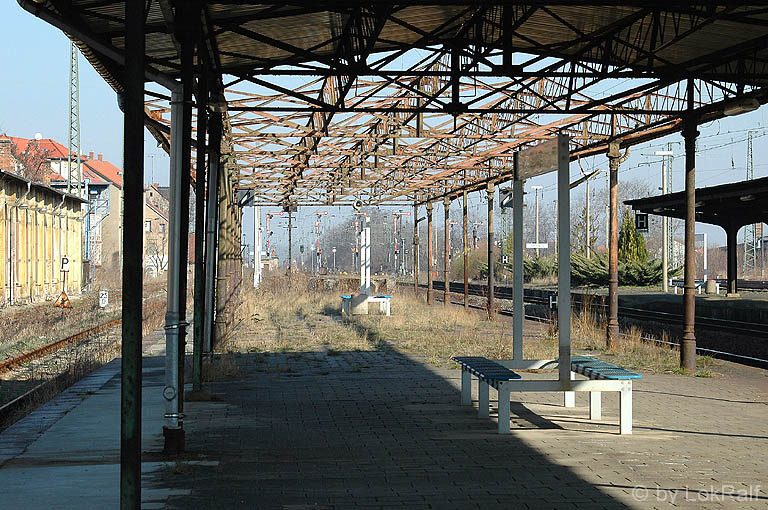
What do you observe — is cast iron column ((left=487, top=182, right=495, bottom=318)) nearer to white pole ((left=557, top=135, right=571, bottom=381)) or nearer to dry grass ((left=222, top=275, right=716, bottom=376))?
dry grass ((left=222, top=275, right=716, bottom=376))

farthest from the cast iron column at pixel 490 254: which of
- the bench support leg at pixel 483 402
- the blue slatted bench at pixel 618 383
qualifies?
the bench support leg at pixel 483 402

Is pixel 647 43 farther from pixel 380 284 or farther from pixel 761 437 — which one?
pixel 380 284

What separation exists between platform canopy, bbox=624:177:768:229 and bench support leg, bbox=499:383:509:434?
20455 mm

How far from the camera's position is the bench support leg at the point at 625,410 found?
30.9ft

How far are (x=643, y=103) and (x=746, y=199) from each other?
12880 millimetres

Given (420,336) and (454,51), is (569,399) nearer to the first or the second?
(454,51)

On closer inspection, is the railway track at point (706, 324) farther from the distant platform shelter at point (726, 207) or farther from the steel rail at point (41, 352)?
the steel rail at point (41, 352)

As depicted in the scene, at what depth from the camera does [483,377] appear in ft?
33.0

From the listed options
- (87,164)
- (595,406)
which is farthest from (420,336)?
(87,164)

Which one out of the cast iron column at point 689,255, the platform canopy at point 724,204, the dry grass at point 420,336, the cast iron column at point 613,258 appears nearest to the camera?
the cast iron column at point 689,255

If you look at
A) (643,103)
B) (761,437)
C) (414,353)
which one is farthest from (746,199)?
(761,437)

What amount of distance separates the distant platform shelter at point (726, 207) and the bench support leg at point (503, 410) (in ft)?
70.9

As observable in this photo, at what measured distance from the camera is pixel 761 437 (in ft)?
30.9

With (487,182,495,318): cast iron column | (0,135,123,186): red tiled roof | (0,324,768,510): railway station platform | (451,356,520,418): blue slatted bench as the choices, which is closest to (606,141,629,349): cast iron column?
(0,324,768,510): railway station platform
